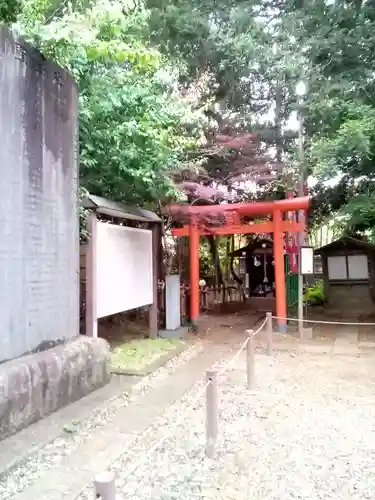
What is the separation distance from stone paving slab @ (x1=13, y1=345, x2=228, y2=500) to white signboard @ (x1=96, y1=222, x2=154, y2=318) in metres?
1.81

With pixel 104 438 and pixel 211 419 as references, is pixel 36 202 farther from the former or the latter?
pixel 211 419

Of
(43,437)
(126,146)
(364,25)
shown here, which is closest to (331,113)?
(364,25)

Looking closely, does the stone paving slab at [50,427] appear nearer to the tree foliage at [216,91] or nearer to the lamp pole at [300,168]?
the tree foliage at [216,91]

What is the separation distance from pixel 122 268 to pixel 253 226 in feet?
15.6

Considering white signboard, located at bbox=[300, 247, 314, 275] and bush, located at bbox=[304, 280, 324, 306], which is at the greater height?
white signboard, located at bbox=[300, 247, 314, 275]

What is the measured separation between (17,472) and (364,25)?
9972mm

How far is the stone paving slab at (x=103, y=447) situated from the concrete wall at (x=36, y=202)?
1206mm

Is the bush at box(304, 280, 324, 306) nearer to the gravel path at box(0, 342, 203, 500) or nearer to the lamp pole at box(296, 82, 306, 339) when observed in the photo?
the lamp pole at box(296, 82, 306, 339)

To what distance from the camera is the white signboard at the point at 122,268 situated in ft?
24.1

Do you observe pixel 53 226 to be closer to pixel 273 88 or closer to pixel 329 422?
pixel 329 422

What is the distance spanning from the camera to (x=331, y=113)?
911 centimetres

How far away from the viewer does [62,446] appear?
165 inches

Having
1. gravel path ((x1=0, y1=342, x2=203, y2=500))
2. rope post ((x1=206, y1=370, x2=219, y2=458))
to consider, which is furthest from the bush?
rope post ((x1=206, y1=370, x2=219, y2=458))

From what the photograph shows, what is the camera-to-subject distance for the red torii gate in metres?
10.6
